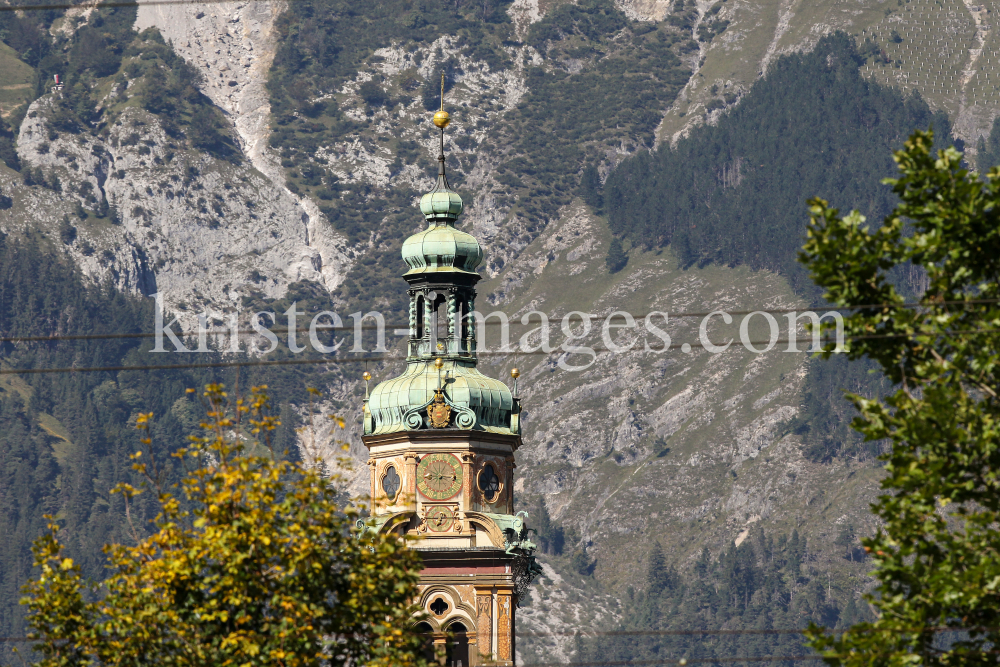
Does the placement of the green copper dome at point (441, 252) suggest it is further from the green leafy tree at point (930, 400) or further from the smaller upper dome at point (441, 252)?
the green leafy tree at point (930, 400)

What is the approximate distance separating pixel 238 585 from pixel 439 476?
34681mm

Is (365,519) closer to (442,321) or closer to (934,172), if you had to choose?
(934,172)

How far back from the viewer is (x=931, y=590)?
A: 190 ft

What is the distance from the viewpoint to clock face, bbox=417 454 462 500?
314ft

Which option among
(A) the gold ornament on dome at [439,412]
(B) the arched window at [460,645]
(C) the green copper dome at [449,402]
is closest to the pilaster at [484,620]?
(B) the arched window at [460,645]

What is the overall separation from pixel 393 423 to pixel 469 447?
3250 mm

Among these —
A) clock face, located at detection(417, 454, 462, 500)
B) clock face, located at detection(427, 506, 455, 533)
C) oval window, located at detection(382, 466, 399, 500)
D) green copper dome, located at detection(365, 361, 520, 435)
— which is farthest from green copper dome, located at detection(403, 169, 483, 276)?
clock face, located at detection(427, 506, 455, 533)

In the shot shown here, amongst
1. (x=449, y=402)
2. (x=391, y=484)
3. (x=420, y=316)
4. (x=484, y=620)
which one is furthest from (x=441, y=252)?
(x=484, y=620)

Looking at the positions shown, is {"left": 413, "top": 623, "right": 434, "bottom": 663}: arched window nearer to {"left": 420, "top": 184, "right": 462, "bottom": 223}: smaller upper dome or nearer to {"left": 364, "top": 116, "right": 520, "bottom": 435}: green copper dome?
{"left": 364, "top": 116, "right": 520, "bottom": 435}: green copper dome

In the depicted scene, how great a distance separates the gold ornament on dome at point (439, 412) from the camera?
96.6 metres

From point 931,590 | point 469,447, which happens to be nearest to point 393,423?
point 469,447

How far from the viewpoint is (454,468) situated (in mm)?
96188

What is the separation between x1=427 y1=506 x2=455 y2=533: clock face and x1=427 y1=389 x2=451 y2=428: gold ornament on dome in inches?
132

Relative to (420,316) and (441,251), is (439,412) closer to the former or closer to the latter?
(420,316)
